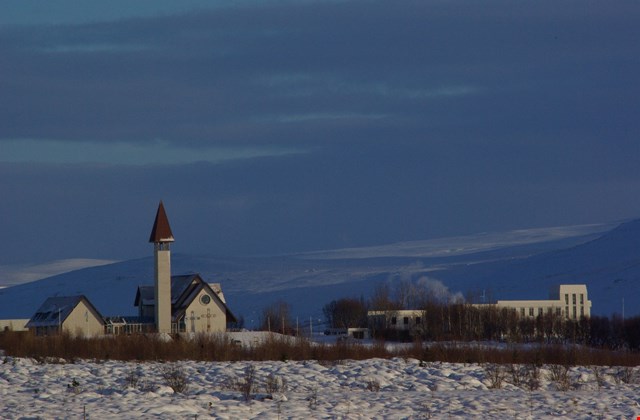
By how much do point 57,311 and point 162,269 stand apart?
702 cm

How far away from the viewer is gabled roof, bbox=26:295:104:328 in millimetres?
72625

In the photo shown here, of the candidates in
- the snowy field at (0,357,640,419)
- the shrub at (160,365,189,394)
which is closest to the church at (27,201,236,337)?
the snowy field at (0,357,640,419)

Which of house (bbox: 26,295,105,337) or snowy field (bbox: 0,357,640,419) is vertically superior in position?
house (bbox: 26,295,105,337)

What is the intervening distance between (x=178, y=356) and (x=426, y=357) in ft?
26.4

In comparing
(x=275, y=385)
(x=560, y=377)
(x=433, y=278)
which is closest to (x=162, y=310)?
(x=560, y=377)

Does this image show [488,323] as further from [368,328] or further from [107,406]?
[107,406]

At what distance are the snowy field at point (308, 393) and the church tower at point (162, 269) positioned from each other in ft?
133

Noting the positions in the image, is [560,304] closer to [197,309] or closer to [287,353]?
[197,309]

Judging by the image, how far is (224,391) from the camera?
26.4m

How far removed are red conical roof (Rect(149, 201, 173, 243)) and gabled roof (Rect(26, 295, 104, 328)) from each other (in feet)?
20.0

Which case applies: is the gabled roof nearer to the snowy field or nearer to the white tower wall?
the white tower wall

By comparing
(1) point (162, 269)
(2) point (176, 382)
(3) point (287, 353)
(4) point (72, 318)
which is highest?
(1) point (162, 269)

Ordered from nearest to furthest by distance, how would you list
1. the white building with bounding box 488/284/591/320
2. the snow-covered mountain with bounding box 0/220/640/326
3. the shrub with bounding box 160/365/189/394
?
the shrub with bounding box 160/365/189/394 < the white building with bounding box 488/284/591/320 < the snow-covered mountain with bounding box 0/220/640/326

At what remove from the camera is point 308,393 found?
26562 mm
